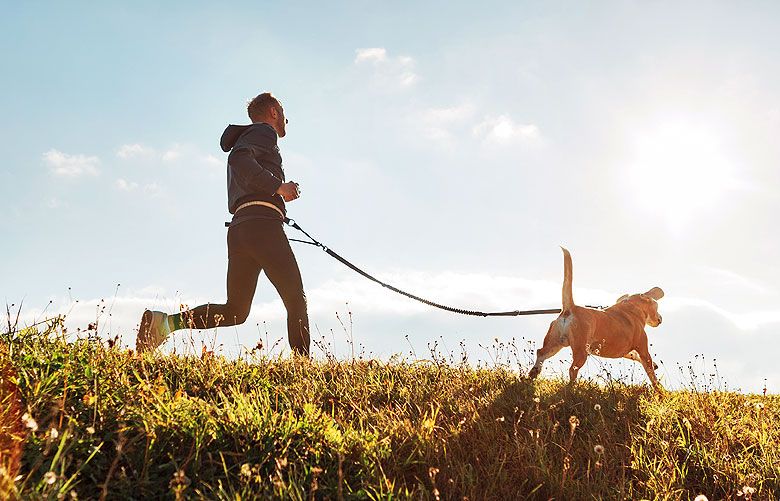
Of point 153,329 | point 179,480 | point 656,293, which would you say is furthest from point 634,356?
point 179,480

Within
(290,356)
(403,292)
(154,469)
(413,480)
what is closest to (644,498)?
(413,480)

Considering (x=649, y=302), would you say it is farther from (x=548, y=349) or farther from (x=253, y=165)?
(x=253, y=165)

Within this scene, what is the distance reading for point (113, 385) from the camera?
3889 mm

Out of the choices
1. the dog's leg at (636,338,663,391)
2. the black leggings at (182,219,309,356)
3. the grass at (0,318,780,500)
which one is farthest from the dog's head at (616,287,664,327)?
the black leggings at (182,219,309,356)

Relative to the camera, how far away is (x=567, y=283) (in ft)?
22.0

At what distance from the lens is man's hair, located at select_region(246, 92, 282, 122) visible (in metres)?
6.92

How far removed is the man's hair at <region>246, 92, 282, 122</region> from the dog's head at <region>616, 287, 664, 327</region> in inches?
191

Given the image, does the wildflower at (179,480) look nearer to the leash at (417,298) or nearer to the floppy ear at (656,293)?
the leash at (417,298)

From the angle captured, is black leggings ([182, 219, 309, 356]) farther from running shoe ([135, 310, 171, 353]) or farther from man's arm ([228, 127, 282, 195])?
man's arm ([228, 127, 282, 195])

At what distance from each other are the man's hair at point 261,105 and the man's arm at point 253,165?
446mm

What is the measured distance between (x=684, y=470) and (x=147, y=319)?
4.93 m

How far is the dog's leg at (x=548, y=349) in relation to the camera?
6783mm

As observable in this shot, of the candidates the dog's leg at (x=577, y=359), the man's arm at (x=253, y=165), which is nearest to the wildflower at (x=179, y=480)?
the man's arm at (x=253, y=165)

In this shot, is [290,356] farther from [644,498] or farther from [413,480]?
[644,498]
